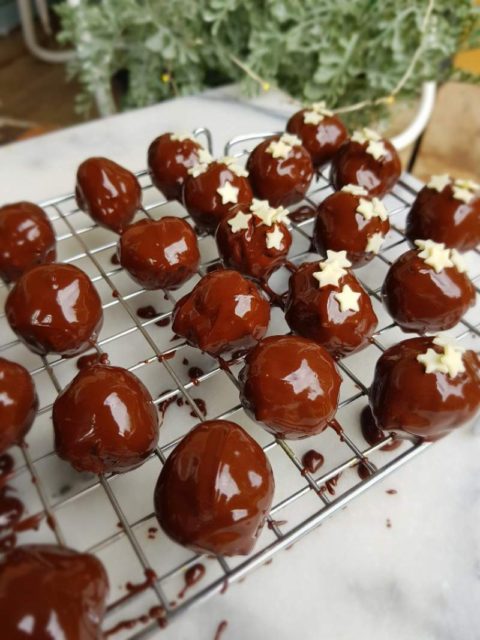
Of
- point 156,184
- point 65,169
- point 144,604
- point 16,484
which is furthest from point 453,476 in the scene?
point 65,169

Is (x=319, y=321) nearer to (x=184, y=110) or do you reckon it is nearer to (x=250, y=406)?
(x=250, y=406)

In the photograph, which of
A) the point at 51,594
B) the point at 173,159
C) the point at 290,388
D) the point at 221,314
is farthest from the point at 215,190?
the point at 51,594

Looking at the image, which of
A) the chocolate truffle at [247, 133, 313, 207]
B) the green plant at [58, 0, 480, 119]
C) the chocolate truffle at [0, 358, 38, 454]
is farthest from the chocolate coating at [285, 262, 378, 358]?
the green plant at [58, 0, 480, 119]

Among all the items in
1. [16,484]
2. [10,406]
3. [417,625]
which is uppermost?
[10,406]

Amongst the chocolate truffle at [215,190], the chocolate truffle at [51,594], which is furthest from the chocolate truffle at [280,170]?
the chocolate truffle at [51,594]

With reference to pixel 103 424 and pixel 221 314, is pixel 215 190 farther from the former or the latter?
pixel 103 424

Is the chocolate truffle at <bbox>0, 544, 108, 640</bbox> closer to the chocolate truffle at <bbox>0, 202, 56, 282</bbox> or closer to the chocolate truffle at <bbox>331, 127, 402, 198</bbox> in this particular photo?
the chocolate truffle at <bbox>0, 202, 56, 282</bbox>

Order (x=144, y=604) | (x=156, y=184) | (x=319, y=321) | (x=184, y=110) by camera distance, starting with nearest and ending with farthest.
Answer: (x=144, y=604) → (x=319, y=321) → (x=156, y=184) → (x=184, y=110)
